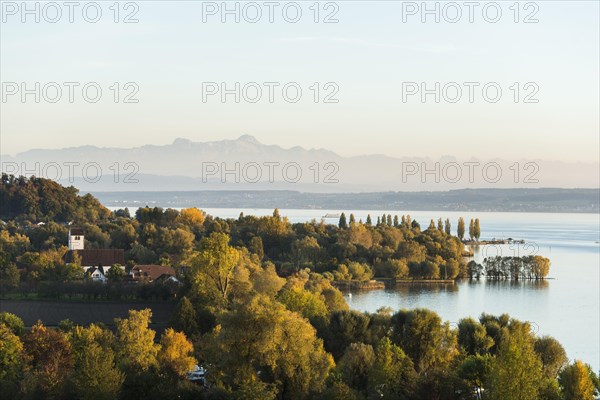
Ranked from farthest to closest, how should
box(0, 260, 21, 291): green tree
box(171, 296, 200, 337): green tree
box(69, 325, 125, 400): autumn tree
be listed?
1. box(0, 260, 21, 291): green tree
2. box(171, 296, 200, 337): green tree
3. box(69, 325, 125, 400): autumn tree

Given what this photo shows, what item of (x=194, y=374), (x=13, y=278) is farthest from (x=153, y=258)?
(x=194, y=374)

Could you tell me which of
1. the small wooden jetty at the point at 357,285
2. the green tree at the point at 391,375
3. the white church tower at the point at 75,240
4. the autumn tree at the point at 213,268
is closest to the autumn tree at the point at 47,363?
the green tree at the point at 391,375

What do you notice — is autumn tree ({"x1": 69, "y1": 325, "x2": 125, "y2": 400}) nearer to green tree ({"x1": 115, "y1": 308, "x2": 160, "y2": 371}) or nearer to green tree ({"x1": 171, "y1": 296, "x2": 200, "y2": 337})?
green tree ({"x1": 115, "y1": 308, "x2": 160, "y2": 371})

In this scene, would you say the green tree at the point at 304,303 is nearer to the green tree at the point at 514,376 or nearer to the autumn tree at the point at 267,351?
the autumn tree at the point at 267,351

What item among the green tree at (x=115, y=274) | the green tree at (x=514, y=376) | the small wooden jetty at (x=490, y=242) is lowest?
the small wooden jetty at (x=490, y=242)

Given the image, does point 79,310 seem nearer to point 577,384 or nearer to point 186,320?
point 186,320

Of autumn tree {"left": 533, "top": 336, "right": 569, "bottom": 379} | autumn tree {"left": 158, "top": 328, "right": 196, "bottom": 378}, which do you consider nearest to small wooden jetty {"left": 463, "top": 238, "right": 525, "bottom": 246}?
autumn tree {"left": 533, "top": 336, "right": 569, "bottom": 379}
